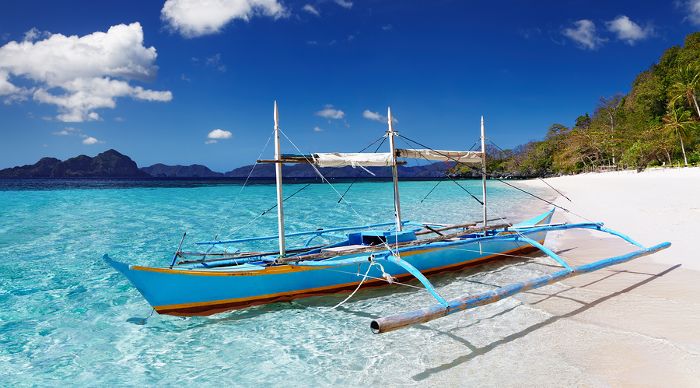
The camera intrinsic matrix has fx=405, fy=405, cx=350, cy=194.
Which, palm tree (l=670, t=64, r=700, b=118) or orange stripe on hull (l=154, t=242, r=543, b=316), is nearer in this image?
orange stripe on hull (l=154, t=242, r=543, b=316)

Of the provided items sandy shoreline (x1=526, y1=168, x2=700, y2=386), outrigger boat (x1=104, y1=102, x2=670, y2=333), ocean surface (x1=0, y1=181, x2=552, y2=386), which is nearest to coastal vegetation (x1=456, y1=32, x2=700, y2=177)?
sandy shoreline (x1=526, y1=168, x2=700, y2=386)

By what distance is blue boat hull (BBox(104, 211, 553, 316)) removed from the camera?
660 cm

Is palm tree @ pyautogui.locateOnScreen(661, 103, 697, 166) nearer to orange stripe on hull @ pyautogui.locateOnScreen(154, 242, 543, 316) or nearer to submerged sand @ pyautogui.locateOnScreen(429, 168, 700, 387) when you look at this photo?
submerged sand @ pyautogui.locateOnScreen(429, 168, 700, 387)

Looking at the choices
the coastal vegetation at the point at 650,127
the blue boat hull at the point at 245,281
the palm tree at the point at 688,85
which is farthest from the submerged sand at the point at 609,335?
the palm tree at the point at 688,85

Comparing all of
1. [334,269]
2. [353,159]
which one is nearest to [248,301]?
[334,269]

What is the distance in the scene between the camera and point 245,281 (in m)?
7.14

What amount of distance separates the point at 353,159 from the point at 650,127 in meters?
56.1

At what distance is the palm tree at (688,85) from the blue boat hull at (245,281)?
A: 156ft

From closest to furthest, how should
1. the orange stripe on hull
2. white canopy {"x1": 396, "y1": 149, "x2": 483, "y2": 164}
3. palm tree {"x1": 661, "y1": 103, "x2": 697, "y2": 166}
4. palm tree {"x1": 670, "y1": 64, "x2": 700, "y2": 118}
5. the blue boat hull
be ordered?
the blue boat hull → the orange stripe on hull → white canopy {"x1": 396, "y1": 149, "x2": 483, "y2": 164} → palm tree {"x1": 661, "y1": 103, "x2": 697, "y2": 166} → palm tree {"x1": 670, "y1": 64, "x2": 700, "y2": 118}

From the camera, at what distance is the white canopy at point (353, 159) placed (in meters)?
8.70

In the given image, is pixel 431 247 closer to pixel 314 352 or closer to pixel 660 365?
pixel 314 352

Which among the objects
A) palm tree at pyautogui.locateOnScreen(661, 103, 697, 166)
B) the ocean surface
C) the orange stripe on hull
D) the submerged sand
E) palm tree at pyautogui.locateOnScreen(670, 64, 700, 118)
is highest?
palm tree at pyautogui.locateOnScreen(670, 64, 700, 118)

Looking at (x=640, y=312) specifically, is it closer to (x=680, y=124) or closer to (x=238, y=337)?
(x=238, y=337)

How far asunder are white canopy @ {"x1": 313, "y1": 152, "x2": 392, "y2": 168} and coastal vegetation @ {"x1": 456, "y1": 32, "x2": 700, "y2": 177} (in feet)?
60.1
